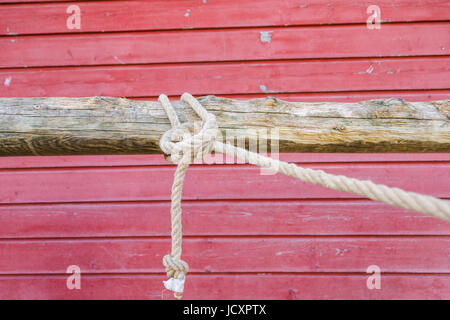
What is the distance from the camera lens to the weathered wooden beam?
62 cm

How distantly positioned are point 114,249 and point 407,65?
1.52 m

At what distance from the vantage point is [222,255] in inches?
53.5

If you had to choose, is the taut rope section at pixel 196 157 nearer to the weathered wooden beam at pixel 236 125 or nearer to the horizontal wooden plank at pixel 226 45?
the weathered wooden beam at pixel 236 125

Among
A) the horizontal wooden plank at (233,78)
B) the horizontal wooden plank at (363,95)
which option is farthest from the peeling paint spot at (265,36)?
the horizontal wooden plank at (363,95)

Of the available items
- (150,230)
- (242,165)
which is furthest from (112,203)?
(242,165)

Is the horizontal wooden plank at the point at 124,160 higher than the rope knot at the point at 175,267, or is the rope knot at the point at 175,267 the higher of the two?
the horizontal wooden plank at the point at 124,160

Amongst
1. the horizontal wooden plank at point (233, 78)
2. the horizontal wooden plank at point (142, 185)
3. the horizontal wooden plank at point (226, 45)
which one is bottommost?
the horizontal wooden plank at point (142, 185)

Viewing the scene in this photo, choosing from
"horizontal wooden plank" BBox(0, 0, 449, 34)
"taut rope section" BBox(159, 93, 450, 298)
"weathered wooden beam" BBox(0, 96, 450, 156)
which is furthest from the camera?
"horizontal wooden plank" BBox(0, 0, 449, 34)

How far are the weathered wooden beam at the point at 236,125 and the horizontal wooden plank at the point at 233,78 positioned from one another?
684 millimetres

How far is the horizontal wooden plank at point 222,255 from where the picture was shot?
134cm

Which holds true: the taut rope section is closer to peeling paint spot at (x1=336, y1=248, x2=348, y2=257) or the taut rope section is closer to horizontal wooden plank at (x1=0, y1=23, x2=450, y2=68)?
horizontal wooden plank at (x1=0, y1=23, x2=450, y2=68)

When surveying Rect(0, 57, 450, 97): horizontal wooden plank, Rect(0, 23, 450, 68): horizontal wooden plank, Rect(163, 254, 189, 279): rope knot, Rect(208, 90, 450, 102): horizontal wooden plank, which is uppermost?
Rect(0, 23, 450, 68): horizontal wooden plank

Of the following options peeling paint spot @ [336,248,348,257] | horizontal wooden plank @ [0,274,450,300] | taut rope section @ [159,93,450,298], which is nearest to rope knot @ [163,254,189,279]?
taut rope section @ [159,93,450,298]

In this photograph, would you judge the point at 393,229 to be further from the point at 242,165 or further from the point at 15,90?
the point at 15,90
